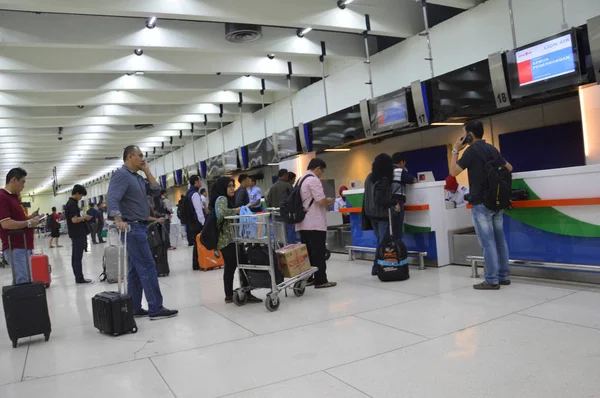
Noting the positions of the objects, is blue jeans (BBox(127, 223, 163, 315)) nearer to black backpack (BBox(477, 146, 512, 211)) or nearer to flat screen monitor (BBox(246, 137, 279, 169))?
black backpack (BBox(477, 146, 512, 211))

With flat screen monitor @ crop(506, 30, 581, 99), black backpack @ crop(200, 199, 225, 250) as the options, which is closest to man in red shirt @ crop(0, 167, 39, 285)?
black backpack @ crop(200, 199, 225, 250)

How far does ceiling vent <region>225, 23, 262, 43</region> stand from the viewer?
7.54m

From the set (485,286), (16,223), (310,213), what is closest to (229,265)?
(310,213)

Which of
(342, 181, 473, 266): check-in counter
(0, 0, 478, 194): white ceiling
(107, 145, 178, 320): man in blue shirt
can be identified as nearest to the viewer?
(107, 145, 178, 320): man in blue shirt

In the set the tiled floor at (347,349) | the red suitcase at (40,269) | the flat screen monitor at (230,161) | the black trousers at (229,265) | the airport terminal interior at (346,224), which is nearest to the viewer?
the tiled floor at (347,349)

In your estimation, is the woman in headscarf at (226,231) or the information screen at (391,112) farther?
the information screen at (391,112)

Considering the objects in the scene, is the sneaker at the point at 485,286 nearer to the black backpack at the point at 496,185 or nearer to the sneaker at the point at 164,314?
the black backpack at the point at 496,185

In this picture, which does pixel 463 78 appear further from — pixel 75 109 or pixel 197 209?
pixel 75 109

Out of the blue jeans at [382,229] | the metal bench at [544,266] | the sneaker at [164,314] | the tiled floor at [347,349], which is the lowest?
the tiled floor at [347,349]

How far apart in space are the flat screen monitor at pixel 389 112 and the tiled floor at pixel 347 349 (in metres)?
3.44

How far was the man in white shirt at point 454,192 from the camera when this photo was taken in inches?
281

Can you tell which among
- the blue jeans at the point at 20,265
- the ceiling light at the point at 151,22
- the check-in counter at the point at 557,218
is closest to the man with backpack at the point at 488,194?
the check-in counter at the point at 557,218

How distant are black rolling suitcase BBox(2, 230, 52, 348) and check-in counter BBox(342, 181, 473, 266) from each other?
183 inches

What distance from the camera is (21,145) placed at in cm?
1711
